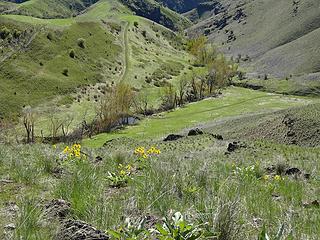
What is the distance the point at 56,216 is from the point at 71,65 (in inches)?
5013

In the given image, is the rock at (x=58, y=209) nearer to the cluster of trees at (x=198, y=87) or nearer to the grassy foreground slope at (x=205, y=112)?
the grassy foreground slope at (x=205, y=112)

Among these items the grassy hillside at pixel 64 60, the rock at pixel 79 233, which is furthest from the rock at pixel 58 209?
the grassy hillside at pixel 64 60

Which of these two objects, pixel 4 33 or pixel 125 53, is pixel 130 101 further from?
pixel 125 53

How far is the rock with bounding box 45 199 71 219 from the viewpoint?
211 inches

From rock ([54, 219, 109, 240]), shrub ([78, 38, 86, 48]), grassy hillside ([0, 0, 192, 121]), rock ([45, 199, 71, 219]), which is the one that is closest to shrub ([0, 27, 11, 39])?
grassy hillside ([0, 0, 192, 121])

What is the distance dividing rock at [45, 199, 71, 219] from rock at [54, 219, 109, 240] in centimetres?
86

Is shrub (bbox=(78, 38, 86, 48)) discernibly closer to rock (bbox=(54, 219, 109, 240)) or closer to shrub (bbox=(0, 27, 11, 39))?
shrub (bbox=(0, 27, 11, 39))

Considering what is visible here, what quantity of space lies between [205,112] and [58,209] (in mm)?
101653

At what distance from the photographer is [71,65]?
422 feet

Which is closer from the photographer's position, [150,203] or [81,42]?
[150,203]

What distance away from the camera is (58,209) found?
217 inches

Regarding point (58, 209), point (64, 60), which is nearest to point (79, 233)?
point (58, 209)

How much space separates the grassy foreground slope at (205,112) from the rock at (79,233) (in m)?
74.5

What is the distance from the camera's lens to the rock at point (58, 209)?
536cm
